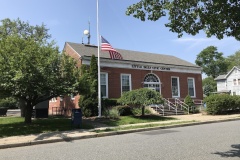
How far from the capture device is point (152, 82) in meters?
28.4

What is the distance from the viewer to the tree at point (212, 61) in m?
85.9

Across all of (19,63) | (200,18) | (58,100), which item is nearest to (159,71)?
(58,100)

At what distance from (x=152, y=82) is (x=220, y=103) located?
769 cm

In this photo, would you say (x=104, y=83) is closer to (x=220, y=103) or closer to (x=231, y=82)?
(x=220, y=103)

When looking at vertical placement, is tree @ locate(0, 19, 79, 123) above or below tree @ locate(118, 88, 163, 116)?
above

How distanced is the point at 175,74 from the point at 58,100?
515 inches

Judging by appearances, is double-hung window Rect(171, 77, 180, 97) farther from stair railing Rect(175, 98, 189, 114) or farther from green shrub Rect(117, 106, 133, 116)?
green shrub Rect(117, 106, 133, 116)

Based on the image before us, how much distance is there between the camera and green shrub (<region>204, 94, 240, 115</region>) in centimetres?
2292

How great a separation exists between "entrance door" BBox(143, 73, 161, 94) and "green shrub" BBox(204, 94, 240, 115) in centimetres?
621

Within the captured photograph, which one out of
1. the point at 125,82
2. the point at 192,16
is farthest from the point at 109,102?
the point at 192,16

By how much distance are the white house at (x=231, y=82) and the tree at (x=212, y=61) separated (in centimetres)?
2309

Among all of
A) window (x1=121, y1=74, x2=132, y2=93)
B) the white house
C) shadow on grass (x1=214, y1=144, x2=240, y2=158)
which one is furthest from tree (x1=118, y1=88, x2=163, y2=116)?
the white house

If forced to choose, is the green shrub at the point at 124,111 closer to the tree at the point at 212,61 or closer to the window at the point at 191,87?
the window at the point at 191,87

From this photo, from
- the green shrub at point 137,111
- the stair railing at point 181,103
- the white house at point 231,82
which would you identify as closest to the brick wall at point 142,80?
the stair railing at point 181,103
